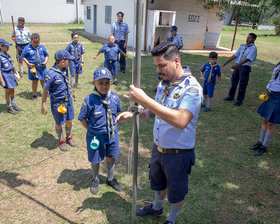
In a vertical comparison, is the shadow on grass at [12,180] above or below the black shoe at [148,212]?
below

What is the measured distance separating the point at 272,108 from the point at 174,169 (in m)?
2.93

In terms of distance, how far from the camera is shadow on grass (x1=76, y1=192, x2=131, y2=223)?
341 centimetres

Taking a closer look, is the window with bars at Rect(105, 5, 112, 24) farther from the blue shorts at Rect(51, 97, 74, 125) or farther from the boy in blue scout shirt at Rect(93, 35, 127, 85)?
the blue shorts at Rect(51, 97, 74, 125)

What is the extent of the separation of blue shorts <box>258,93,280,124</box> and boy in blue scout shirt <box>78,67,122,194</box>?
3.07 metres

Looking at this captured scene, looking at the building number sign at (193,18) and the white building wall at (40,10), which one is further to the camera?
the white building wall at (40,10)

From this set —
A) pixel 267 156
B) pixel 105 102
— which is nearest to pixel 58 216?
pixel 105 102

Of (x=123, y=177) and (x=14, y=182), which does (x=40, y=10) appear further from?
(x=123, y=177)

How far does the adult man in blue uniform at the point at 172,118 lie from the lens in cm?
208

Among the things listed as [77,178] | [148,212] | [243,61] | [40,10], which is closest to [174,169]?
[148,212]

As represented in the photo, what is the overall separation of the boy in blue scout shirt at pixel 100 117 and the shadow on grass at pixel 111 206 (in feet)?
2.02

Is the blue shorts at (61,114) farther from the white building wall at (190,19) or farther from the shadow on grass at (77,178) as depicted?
the white building wall at (190,19)

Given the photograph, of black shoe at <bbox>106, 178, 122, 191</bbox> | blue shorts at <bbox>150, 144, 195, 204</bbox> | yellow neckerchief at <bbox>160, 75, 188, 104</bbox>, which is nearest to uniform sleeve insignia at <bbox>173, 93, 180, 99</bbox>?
yellow neckerchief at <bbox>160, 75, 188, 104</bbox>

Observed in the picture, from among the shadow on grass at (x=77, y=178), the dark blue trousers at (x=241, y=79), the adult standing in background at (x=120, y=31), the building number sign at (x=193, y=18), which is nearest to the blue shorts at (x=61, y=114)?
the shadow on grass at (x=77, y=178)

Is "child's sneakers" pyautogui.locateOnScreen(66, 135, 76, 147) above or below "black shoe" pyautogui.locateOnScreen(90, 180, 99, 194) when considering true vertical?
above
